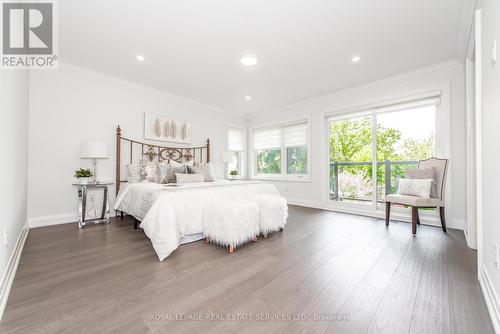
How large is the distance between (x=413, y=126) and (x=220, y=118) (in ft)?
14.0

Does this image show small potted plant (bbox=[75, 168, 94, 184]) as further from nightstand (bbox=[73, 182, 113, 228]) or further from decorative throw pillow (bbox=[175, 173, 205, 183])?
decorative throw pillow (bbox=[175, 173, 205, 183])

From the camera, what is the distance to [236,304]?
54.4 inches

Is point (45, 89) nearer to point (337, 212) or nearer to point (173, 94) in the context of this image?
point (173, 94)

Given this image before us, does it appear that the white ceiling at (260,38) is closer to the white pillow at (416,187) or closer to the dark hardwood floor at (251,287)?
the white pillow at (416,187)

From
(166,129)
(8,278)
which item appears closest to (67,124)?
(166,129)

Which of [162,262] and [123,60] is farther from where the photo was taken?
[123,60]

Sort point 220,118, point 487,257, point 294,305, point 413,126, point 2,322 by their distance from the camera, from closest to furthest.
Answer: point 2,322 < point 294,305 < point 487,257 < point 413,126 < point 220,118

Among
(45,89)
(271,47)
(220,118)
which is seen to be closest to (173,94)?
(220,118)

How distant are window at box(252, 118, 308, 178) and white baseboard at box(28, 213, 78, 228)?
4284 millimetres

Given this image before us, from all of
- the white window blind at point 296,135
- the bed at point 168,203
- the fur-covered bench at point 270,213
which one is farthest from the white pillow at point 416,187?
the white window blind at point 296,135

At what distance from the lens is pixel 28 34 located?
2.44 m

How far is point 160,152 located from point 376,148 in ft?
14.4

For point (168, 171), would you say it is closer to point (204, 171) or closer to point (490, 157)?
point (204, 171)

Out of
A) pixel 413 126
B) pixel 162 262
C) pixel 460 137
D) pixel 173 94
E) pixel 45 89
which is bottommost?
pixel 162 262
